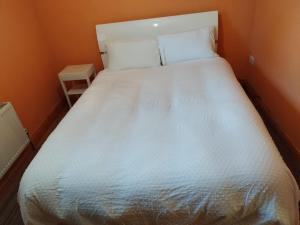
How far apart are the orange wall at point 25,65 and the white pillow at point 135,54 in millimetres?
847

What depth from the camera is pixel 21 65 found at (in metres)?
2.42

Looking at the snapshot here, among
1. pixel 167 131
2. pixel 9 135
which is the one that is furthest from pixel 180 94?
pixel 9 135

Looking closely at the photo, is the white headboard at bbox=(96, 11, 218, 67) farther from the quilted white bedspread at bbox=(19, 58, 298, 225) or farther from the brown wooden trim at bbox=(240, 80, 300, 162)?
the quilted white bedspread at bbox=(19, 58, 298, 225)

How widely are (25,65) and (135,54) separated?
1.12 meters

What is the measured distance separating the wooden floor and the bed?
56cm

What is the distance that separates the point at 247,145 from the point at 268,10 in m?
1.64

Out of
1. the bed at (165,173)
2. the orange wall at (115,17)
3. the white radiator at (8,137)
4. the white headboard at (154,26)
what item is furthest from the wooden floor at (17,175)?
the white headboard at (154,26)

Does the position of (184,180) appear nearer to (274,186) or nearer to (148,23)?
(274,186)

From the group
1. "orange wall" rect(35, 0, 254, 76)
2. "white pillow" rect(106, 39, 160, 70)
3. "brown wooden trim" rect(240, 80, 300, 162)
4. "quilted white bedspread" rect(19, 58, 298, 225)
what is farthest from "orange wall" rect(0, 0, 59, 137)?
"brown wooden trim" rect(240, 80, 300, 162)

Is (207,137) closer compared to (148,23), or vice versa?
(207,137)

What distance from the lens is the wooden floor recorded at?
172cm

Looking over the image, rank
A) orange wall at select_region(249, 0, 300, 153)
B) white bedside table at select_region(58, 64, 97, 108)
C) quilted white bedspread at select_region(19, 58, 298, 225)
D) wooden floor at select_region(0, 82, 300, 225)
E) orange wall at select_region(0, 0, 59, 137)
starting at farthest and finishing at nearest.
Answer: white bedside table at select_region(58, 64, 97, 108)
orange wall at select_region(0, 0, 59, 137)
orange wall at select_region(249, 0, 300, 153)
wooden floor at select_region(0, 82, 300, 225)
quilted white bedspread at select_region(19, 58, 298, 225)

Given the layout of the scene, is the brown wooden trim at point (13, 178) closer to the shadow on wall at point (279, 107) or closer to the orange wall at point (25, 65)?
the orange wall at point (25, 65)

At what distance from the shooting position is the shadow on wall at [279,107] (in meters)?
1.93
